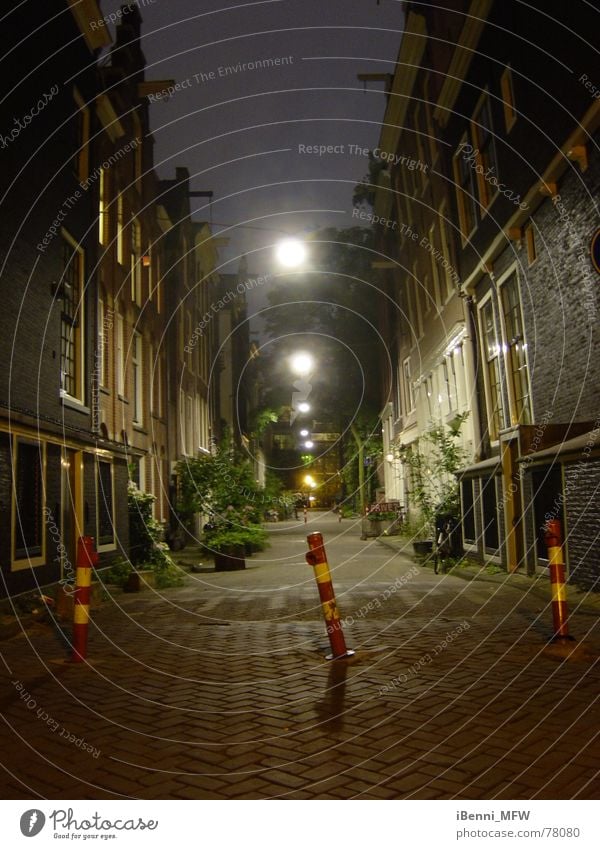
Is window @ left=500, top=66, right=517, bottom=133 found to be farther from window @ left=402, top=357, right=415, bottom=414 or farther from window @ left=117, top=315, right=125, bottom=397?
window @ left=402, top=357, right=415, bottom=414

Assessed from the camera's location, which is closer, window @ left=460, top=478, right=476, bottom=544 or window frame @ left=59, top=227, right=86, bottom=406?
window frame @ left=59, top=227, right=86, bottom=406

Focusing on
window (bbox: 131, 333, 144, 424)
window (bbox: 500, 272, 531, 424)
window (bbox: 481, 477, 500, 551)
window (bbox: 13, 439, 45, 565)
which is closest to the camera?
window (bbox: 13, 439, 45, 565)

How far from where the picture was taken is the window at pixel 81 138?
46.5 feet

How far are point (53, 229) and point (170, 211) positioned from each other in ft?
47.4

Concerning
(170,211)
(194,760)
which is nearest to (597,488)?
(194,760)

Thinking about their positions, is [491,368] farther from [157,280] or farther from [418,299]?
[157,280]

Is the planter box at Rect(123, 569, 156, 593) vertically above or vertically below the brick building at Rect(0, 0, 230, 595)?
below

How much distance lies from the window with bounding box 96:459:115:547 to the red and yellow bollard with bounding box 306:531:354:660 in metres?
9.05

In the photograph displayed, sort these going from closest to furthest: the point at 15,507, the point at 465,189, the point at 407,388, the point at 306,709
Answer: the point at 306,709 → the point at 15,507 → the point at 465,189 → the point at 407,388

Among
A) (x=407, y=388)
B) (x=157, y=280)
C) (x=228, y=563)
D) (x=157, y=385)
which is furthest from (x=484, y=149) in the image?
(x=407, y=388)

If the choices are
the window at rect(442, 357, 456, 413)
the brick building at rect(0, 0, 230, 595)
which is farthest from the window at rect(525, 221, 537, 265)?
the brick building at rect(0, 0, 230, 595)

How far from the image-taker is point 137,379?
64.3 feet

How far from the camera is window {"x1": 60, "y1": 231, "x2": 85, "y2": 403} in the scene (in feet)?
43.8

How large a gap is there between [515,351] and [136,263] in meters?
10.6
